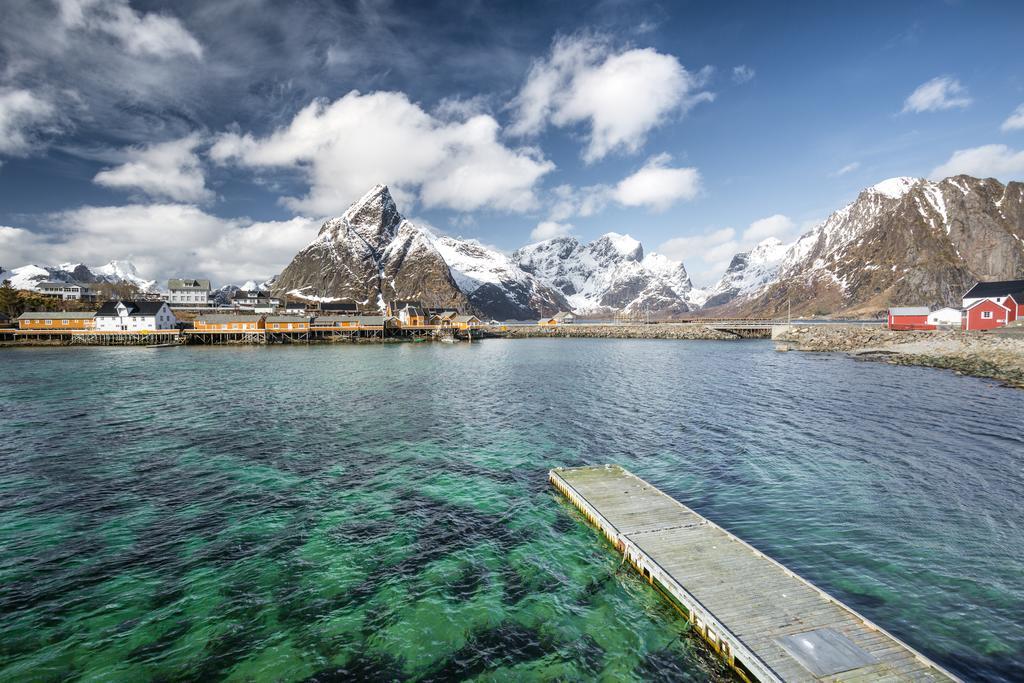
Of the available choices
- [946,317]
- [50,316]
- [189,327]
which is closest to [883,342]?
[946,317]

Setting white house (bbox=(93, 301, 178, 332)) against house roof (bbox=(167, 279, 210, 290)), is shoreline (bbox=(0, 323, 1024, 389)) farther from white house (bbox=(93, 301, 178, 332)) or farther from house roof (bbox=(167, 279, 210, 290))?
house roof (bbox=(167, 279, 210, 290))

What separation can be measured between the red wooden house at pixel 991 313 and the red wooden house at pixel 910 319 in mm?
15522

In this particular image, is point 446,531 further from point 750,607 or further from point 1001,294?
point 1001,294

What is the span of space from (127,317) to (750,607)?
156 m

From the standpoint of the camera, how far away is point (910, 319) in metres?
114

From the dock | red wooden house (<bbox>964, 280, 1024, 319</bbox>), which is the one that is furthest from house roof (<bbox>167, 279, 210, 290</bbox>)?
red wooden house (<bbox>964, 280, 1024, 319</bbox>)

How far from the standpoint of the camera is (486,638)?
11.8m

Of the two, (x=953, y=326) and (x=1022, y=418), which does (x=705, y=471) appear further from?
(x=953, y=326)

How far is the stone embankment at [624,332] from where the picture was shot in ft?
493

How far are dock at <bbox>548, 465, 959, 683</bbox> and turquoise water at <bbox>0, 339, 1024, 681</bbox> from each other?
0.79m

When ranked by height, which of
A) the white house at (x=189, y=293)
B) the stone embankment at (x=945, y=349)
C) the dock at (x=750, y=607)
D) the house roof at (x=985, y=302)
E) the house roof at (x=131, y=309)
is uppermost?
the white house at (x=189, y=293)

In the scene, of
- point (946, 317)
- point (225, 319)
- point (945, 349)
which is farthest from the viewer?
point (225, 319)

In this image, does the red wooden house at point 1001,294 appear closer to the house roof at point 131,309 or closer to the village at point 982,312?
the village at point 982,312

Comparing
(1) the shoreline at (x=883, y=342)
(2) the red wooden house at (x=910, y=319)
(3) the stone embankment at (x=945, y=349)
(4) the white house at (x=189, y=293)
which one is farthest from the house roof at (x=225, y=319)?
(2) the red wooden house at (x=910, y=319)
